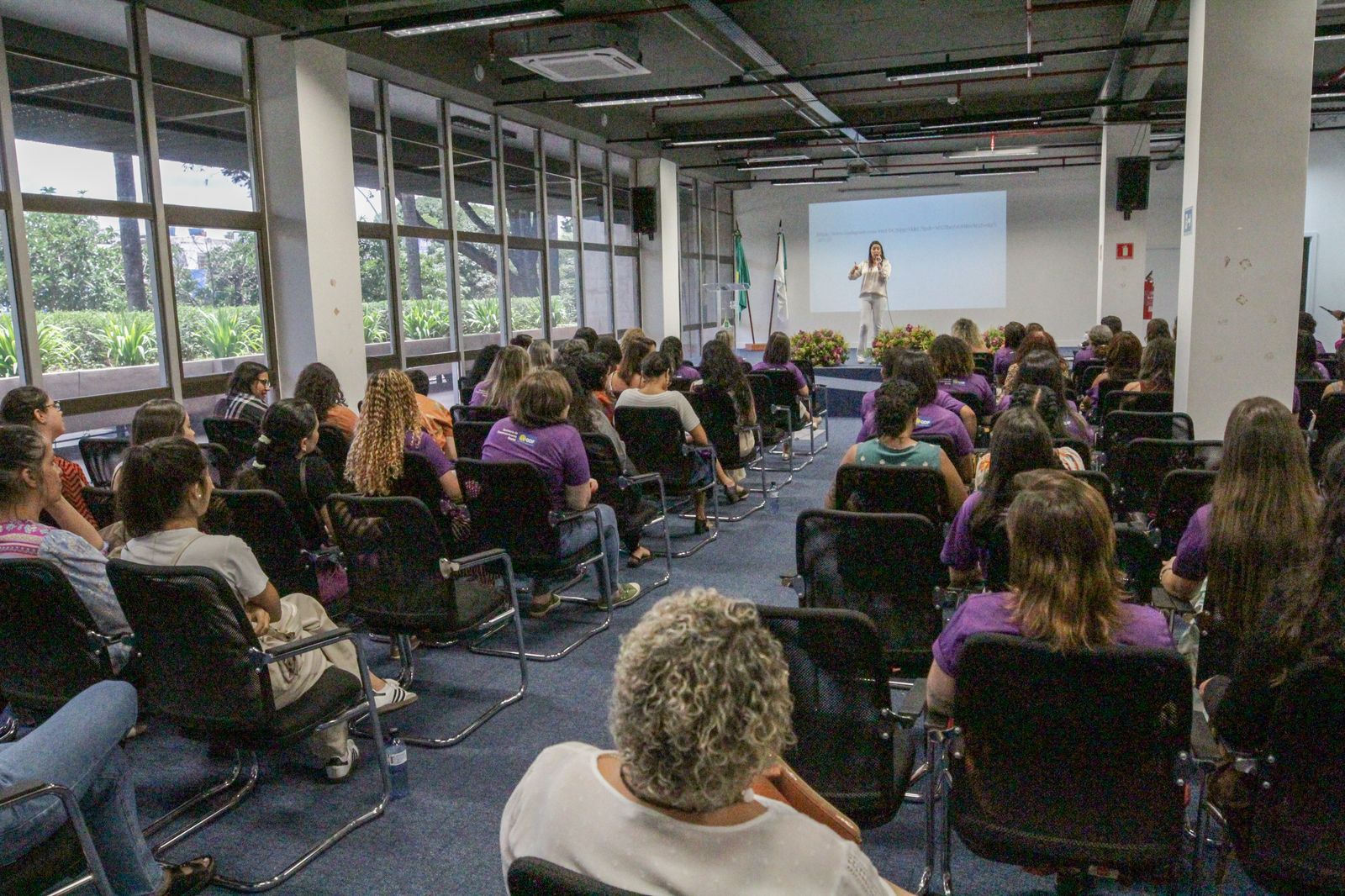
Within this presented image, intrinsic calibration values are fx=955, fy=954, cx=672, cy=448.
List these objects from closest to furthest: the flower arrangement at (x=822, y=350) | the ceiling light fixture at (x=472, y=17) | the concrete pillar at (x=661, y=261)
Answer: the ceiling light fixture at (x=472, y=17), the flower arrangement at (x=822, y=350), the concrete pillar at (x=661, y=261)

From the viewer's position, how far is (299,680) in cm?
265

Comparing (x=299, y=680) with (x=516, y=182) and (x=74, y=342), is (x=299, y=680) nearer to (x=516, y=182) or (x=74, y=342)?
(x=74, y=342)

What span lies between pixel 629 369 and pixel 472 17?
2.55m

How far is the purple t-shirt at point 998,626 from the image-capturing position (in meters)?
1.88

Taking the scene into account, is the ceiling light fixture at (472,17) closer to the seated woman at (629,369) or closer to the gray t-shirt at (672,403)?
the seated woman at (629,369)

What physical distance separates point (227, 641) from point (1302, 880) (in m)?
2.36

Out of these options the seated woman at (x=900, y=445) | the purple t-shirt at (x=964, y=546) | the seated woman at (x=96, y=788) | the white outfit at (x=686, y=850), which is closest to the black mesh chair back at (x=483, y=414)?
the seated woman at (x=900, y=445)


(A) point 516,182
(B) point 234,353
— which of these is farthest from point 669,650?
(A) point 516,182

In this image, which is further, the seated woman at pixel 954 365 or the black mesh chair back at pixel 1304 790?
the seated woman at pixel 954 365

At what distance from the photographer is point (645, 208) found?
13.4 meters

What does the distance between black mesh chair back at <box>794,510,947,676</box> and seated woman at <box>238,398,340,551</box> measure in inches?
73.4

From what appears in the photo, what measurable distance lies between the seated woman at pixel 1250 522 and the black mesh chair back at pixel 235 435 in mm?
4229

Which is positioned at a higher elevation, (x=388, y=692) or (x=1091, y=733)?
(x=1091, y=733)

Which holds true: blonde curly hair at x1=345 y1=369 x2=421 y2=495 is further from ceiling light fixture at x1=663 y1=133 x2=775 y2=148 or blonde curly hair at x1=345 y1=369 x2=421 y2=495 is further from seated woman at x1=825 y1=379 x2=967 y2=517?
ceiling light fixture at x1=663 y1=133 x2=775 y2=148
